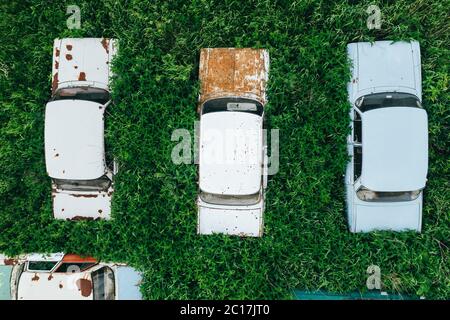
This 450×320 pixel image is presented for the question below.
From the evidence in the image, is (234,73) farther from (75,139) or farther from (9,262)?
(9,262)

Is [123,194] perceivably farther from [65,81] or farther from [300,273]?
[300,273]

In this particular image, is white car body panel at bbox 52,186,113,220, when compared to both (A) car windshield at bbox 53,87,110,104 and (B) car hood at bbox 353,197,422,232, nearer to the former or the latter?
(A) car windshield at bbox 53,87,110,104

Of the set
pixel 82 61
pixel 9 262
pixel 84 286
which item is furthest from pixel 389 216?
pixel 9 262

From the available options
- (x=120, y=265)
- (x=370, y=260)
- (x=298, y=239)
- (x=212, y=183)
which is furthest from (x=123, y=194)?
(x=370, y=260)

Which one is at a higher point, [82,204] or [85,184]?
[85,184]

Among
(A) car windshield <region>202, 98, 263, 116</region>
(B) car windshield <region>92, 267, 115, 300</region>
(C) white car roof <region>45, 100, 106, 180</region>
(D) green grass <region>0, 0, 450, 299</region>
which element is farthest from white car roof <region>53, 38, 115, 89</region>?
(B) car windshield <region>92, 267, 115, 300</region>

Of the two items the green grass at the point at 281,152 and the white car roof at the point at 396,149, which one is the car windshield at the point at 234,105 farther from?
the white car roof at the point at 396,149

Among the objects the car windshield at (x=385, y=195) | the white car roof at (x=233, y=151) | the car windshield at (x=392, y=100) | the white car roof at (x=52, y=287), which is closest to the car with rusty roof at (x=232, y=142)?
the white car roof at (x=233, y=151)
